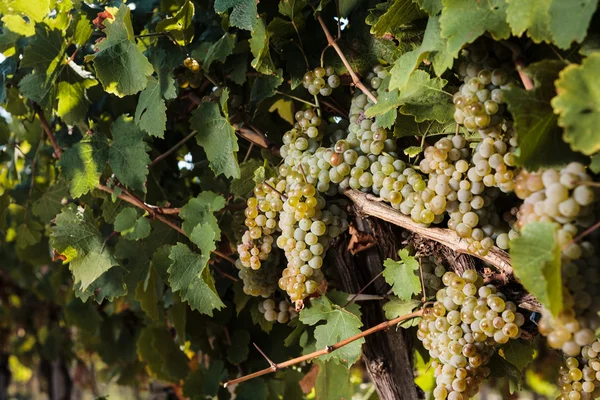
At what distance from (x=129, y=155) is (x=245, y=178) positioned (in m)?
0.21

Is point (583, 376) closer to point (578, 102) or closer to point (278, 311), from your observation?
point (578, 102)

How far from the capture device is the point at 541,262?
1.85ft

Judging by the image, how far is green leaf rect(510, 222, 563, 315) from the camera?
546mm

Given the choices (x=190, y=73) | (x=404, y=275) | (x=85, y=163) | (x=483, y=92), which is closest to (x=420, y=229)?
(x=404, y=275)

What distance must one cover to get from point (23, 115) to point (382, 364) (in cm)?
97

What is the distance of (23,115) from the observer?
4.42ft

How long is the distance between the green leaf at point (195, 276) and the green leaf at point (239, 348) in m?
0.35

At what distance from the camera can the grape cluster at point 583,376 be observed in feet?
2.43

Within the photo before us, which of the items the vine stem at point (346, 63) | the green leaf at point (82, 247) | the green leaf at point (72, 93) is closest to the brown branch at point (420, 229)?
the vine stem at point (346, 63)

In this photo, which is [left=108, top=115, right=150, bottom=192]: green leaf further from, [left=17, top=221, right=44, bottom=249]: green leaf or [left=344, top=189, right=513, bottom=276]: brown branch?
[left=17, top=221, right=44, bottom=249]: green leaf

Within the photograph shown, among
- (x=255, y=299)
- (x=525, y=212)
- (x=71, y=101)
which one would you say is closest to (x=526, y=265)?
(x=525, y=212)

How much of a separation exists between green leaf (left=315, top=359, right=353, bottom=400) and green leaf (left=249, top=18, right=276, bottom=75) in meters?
0.56

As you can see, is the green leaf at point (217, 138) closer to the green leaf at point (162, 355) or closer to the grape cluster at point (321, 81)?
the grape cluster at point (321, 81)

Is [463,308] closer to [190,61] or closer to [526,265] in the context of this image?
[526,265]
